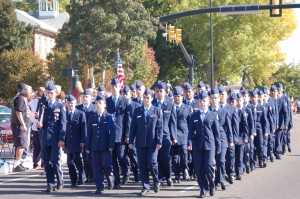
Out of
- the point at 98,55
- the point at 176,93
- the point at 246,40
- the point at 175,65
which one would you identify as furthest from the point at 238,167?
the point at 175,65

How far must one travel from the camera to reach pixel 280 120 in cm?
2028

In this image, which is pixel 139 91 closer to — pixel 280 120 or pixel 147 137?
pixel 147 137

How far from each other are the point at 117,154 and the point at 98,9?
23.5 m

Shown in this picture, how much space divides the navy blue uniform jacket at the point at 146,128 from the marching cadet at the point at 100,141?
18.0 inches

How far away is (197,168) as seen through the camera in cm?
1277

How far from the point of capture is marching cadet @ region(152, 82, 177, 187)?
46.3 feet

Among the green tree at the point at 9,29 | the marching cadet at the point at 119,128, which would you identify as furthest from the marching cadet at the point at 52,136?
the green tree at the point at 9,29

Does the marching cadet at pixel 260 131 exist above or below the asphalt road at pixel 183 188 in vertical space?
above

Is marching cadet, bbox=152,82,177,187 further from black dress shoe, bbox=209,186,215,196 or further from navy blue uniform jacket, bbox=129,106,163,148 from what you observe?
black dress shoe, bbox=209,186,215,196

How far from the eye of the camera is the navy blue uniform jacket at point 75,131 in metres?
14.2

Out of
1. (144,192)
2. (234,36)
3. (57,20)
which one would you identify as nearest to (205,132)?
(144,192)

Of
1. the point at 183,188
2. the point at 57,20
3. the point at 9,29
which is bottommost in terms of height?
the point at 183,188

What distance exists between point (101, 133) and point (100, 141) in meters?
0.16

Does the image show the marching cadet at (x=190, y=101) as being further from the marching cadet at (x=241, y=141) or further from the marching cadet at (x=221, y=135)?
the marching cadet at (x=221, y=135)
